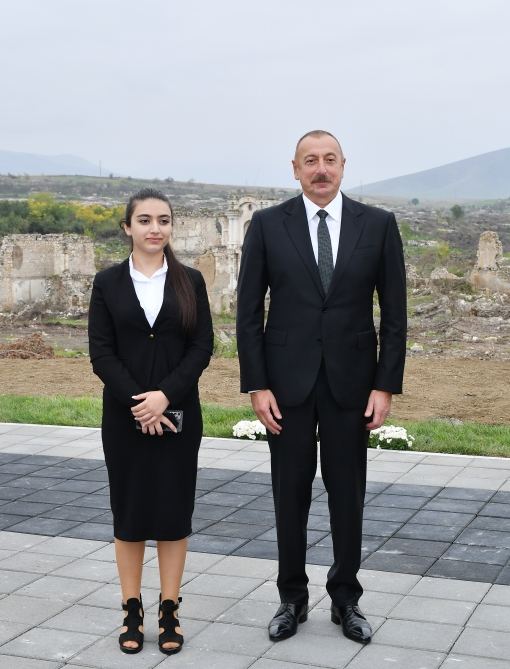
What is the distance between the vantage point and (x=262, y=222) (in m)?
4.43

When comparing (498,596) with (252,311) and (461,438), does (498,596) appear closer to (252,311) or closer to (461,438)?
(252,311)

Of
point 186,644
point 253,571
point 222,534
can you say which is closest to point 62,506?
point 222,534

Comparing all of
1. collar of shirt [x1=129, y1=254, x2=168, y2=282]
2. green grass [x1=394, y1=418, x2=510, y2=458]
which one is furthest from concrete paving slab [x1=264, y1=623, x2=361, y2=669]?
green grass [x1=394, y1=418, x2=510, y2=458]

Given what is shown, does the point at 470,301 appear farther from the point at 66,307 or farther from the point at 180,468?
the point at 180,468

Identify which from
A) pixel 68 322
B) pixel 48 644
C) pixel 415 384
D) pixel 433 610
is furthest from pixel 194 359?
pixel 68 322

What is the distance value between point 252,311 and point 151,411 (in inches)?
24.0

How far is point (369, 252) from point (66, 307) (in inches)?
995

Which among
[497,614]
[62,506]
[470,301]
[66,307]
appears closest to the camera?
[497,614]

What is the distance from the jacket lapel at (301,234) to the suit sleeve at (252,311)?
0.44 ft

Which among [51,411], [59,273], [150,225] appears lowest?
[59,273]

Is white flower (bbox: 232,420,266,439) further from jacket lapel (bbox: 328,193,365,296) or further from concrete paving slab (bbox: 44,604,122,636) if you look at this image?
jacket lapel (bbox: 328,193,365,296)

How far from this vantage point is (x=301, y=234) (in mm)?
4387

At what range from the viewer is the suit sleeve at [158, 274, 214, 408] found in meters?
4.23

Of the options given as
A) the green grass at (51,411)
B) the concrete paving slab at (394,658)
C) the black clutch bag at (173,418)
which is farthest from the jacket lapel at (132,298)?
the green grass at (51,411)
